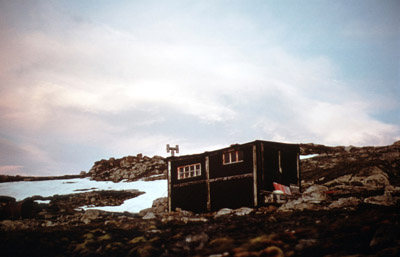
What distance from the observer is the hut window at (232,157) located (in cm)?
2597

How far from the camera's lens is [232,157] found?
26.5 metres

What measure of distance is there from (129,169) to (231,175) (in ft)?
135

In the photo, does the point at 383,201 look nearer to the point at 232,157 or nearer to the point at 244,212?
the point at 244,212

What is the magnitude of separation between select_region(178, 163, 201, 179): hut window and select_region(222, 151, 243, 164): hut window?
283 centimetres

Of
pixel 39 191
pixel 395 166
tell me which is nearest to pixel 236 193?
pixel 395 166

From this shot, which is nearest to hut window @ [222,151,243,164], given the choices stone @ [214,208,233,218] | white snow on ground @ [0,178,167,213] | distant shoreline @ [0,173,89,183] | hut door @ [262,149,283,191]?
hut door @ [262,149,283,191]

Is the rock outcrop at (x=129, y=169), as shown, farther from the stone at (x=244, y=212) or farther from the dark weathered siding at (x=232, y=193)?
the stone at (x=244, y=212)

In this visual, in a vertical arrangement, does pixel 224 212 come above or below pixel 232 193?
below

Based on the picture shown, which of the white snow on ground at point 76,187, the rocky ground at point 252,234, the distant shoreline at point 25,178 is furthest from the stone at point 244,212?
the distant shoreline at point 25,178

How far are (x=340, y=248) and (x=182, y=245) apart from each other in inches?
257

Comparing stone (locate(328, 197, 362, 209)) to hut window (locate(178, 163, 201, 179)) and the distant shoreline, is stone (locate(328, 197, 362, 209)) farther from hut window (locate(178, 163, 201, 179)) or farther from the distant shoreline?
the distant shoreline

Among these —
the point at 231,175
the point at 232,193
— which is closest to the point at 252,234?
the point at 232,193

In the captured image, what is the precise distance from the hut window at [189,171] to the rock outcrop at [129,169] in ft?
84.4

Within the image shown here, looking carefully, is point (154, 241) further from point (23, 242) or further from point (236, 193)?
point (236, 193)
